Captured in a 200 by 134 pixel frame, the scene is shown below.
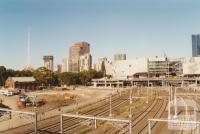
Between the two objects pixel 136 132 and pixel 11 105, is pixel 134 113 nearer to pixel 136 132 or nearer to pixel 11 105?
pixel 136 132

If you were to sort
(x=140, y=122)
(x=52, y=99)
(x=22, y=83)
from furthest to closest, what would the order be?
(x=22, y=83) < (x=52, y=99) < (x=140, y=122)

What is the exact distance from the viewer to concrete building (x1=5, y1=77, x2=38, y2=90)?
160 metres

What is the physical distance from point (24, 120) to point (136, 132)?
22.6 metres

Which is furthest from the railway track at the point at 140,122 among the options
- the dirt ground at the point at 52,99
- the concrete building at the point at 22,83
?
the concrete building at the point at 22,83

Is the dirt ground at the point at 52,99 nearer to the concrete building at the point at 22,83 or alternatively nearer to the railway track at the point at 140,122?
the concrete building at the point at 22,83

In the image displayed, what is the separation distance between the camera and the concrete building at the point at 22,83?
6289 inches

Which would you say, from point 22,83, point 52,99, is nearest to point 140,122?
point 52,99

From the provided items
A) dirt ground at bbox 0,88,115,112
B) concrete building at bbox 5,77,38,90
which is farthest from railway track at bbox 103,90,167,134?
concrete building at bbox 5,77,38,90

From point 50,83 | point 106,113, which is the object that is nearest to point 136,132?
point 106,113

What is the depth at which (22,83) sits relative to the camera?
161375mm

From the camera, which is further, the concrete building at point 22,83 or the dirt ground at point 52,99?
the concrete building at point 22,83

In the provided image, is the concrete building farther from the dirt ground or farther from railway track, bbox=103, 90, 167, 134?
railway track, bbox=103, 90, 167, 134

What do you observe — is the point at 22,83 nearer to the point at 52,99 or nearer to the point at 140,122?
the point at 52,99

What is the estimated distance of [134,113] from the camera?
70.8m
